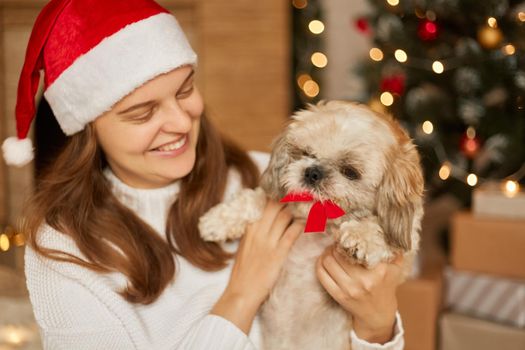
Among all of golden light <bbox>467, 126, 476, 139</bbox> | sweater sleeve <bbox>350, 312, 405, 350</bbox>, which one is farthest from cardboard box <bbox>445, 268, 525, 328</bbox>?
sweater sleeve <bbox>350, 312, 405, 350</bbox>

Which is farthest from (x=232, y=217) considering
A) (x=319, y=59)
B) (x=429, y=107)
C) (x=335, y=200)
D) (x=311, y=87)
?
(x=319, y=59)

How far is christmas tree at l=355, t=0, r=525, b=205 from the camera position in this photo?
10.2 ft

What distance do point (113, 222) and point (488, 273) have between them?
2.35 metres

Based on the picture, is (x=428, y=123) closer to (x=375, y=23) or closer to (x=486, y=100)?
(x=486, y=100)

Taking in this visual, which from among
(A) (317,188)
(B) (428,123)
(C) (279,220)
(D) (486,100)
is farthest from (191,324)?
(D) (486,100)

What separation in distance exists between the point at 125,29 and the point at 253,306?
38.6 inches

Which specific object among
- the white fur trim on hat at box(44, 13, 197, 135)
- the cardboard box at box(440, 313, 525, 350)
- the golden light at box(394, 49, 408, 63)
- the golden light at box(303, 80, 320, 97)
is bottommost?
the cardboard box at box(440, 313, 525, 350)

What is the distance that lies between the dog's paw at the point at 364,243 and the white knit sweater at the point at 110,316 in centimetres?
29

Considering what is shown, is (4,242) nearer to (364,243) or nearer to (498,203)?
(364,243)

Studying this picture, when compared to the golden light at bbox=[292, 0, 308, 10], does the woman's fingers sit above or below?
below

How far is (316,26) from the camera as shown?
13.8 feet

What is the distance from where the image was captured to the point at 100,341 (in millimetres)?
1566

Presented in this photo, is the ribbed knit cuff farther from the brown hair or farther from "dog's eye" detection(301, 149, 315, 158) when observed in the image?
"dog's eye" detection(301, 149, 315, 158)

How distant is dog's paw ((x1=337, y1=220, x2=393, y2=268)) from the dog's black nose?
17cm
